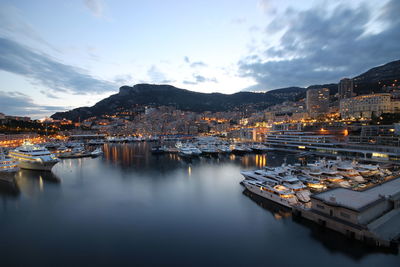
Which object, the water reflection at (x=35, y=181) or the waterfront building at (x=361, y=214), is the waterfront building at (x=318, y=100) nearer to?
the waterfront building at (x=361, y=214)

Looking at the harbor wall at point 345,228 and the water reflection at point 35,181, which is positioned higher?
the harbor wall at point 345,228

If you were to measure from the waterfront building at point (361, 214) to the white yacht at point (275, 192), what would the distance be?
1.18m

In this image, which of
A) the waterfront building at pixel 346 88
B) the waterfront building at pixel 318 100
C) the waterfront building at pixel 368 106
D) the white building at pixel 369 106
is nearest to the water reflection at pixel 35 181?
the waterfront building at pixel 368 106

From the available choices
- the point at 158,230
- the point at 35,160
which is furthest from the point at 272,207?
the point at 35,160

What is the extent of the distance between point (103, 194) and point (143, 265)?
7986 millimetres

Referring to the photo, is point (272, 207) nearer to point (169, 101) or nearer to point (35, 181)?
point (35, 181)

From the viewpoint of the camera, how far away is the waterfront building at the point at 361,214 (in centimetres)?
693

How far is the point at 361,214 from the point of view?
7.19m

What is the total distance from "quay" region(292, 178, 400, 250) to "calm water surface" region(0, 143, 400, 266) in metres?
0.36

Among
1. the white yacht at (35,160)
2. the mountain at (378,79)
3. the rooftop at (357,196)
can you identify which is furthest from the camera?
the mountain at (378,79)

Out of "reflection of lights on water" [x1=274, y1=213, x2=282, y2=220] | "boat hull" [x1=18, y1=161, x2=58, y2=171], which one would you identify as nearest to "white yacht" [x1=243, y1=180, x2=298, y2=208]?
"reflection of lights on water" [x1=274, y1=213, x2=282, y2=220]

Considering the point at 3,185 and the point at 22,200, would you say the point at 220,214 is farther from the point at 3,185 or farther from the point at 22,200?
the point at 3,185

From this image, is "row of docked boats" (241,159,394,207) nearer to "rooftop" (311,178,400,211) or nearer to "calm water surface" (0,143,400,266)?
"calm water surface" (0,143,400,266)

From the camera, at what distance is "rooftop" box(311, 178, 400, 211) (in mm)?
7605
